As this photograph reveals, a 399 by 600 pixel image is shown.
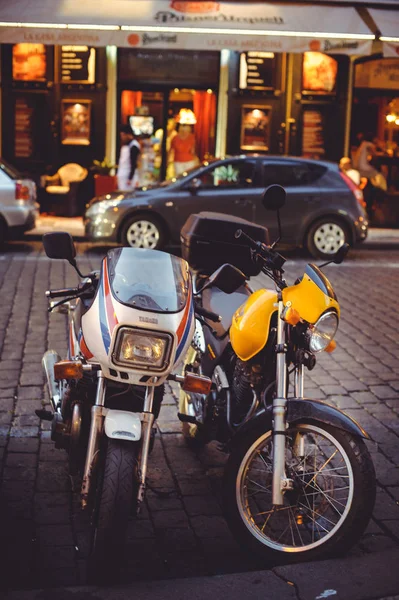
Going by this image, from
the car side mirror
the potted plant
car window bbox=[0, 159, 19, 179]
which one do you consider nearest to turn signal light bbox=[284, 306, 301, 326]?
the car side mirror

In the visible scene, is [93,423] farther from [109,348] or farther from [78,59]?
[78,59]

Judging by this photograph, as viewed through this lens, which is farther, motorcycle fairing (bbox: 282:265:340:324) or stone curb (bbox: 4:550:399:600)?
motorcycle fairing (bbox: 282:265:340:324)

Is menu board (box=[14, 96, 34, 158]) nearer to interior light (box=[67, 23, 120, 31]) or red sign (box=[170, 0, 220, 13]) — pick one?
interior light (box=[67, 23, 120, 31])

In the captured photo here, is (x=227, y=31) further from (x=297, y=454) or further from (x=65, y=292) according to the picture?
(x=297, y=454)

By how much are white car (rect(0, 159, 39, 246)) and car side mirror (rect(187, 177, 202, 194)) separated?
8.00 feet

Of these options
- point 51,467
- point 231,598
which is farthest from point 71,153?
point 231,598

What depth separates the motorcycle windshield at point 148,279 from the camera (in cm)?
362

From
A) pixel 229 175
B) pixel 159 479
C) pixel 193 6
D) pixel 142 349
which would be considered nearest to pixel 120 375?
pixel 142 349

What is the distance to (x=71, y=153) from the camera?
17859 millimetres

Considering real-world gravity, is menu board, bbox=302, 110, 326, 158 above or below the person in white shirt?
above

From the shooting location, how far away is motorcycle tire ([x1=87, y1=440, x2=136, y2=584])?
3.42 meters

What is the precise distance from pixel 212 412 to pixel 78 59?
1430 cm

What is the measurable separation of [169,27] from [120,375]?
12764mm

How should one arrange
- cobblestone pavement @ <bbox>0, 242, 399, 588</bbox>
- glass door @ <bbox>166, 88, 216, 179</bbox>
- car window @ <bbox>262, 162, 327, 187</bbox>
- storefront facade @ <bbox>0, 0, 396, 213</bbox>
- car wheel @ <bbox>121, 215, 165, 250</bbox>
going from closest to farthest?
cobblestone pavement @ <bbox>0, 242, 399, 588</bbox>, car wheel @ <bbox>121, 215, 165, 250</bbox>, car window @ <bbox>262, 162, 327, 187</bbox>, storefront facade @ <bbox>0, 0, 396, 213</bbox>, glass door @ <bbox>166, 88, 216, 179</bbox>
